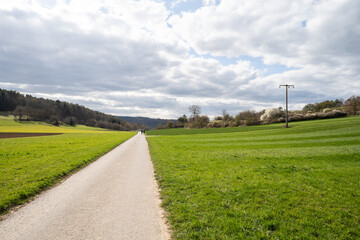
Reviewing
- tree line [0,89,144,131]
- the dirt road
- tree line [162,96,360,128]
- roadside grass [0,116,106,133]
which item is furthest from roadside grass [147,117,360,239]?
tree line [0,89,144,131]

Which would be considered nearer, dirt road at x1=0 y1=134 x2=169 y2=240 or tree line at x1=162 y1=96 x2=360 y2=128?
dirt road at x1=0 y1=134 x2=169 y2=240

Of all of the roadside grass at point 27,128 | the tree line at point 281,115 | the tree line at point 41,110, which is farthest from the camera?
the tree line at point 41,110

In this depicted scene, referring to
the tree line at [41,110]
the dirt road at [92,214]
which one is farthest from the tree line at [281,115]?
the tree line at [41,110]

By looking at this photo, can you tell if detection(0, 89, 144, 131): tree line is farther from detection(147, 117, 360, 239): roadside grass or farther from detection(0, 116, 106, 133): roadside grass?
detection(147, 117, 360, 239): roadside grass

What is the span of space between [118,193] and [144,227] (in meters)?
3.09

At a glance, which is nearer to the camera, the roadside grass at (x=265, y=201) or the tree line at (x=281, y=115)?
the roadside grass at (x=265, y=201)

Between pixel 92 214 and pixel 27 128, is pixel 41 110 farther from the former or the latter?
pixel 92 214

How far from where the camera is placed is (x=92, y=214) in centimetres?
569

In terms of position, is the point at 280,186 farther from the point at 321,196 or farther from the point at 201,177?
the point at 201,177

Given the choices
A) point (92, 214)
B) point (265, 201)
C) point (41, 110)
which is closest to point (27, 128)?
point (41, 110)

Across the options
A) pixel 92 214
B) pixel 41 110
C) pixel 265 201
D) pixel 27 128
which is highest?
pixel 41 110

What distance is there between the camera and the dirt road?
4.68m

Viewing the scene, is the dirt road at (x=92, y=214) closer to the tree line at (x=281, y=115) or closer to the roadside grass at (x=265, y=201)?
the roadside grass at (x=265, y=201)

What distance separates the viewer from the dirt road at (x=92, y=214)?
4680 mm
